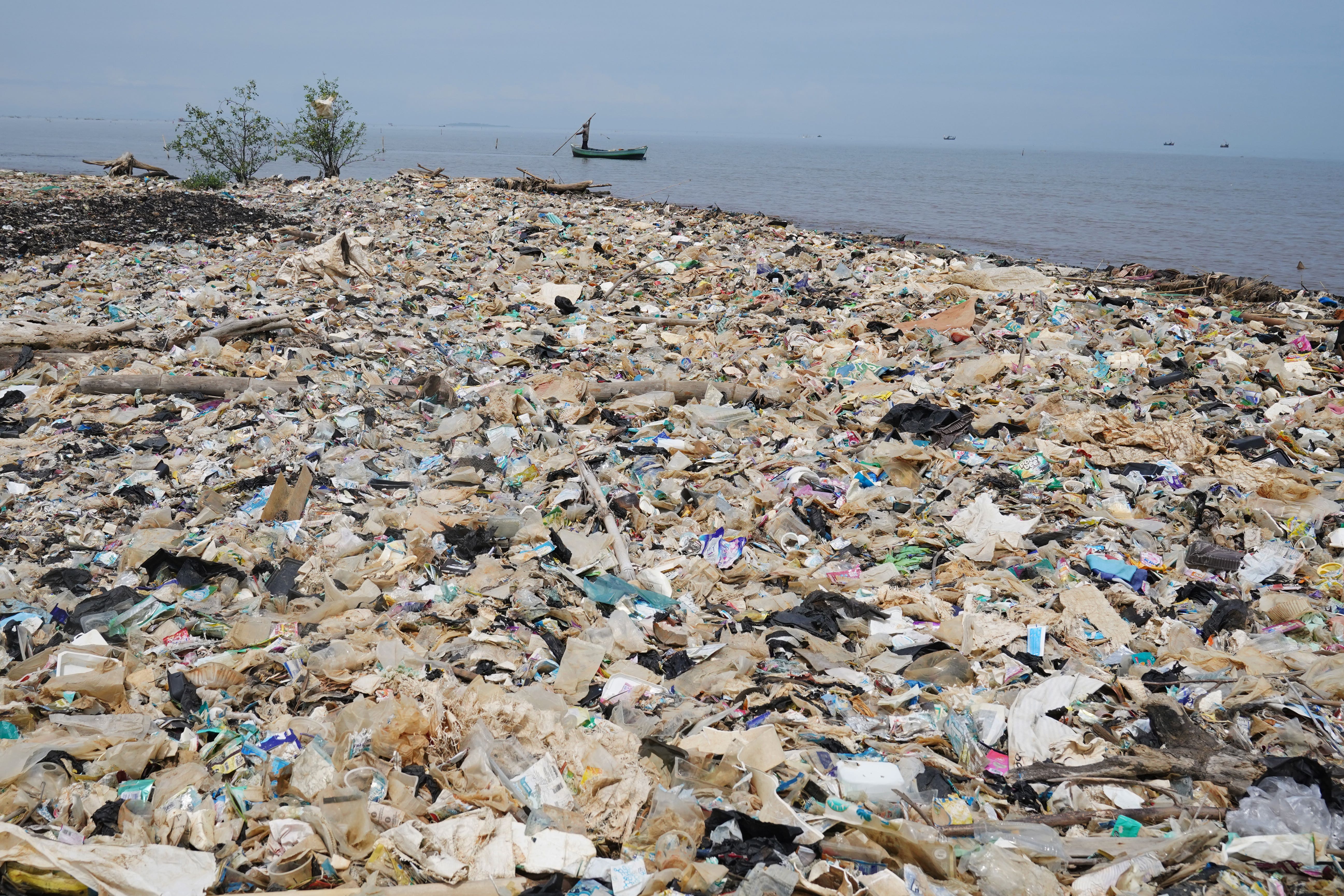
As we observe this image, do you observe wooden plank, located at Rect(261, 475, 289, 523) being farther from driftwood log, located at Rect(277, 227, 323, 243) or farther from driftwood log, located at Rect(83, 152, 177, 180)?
driftwood log, located at Rect(83, 152, 177, 180)

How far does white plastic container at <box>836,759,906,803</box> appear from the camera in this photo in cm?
280

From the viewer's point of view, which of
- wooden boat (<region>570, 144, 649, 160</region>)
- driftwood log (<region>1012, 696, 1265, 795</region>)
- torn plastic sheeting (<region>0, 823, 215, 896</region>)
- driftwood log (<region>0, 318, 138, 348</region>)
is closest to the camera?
torn plastic sheeting (<region>0, 823, 215, 896</region>)

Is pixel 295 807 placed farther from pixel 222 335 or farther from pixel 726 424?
pixel 222 335

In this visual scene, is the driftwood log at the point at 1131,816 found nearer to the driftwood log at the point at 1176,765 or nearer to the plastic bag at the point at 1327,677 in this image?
the driftwood log at the point at 1176,765

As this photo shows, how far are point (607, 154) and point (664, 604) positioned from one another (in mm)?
52422

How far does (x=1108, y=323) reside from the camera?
9398 millimetres

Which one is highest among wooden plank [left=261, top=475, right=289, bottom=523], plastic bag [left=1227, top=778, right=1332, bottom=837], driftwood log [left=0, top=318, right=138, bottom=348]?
driftwood log [left=0, top=318, right=138, bottom=348]

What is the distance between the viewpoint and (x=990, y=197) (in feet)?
129

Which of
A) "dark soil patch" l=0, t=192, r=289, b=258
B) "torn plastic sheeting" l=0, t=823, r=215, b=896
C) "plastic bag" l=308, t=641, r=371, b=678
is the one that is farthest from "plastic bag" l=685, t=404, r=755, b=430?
"dark soil patch" l=0, t=192, r=289, b=258

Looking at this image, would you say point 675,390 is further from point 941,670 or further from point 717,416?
point 941,670

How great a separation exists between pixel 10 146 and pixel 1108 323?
229ft

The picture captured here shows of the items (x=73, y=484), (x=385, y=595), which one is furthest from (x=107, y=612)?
(x=73, y=484)

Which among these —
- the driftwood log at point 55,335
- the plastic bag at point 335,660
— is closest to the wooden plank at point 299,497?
the plastic bag at point 335,660

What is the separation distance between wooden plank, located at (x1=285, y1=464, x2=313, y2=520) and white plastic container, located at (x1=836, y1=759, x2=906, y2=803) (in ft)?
11.8
